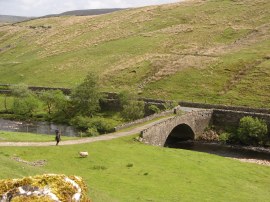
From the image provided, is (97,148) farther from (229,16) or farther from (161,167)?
(229,16)

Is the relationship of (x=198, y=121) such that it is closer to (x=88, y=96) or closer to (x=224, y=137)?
(x=224, y=137)

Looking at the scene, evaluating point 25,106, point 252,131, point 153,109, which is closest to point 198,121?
point 252,131

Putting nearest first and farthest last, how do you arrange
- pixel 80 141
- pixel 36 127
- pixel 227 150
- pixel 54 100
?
pixel 80 141
pixel 227 150
pixel 36 127
pixel 54 100

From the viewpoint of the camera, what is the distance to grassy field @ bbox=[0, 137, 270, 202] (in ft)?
115

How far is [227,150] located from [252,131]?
26.4ft

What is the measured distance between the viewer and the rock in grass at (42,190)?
12.2 meters

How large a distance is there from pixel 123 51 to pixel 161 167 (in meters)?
111

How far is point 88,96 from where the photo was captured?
99.8 metres

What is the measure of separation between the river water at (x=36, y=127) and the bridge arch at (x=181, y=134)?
66.2 feet

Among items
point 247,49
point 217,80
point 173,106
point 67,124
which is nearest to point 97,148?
point 173,106

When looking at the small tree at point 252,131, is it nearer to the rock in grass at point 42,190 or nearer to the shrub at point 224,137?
the shrub at point 224,137

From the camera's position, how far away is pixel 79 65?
14750cm

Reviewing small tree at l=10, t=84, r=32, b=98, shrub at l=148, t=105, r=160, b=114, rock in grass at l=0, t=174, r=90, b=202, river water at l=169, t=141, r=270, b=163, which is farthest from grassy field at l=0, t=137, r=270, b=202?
small tree at l=10, t=84, r=32, b=98

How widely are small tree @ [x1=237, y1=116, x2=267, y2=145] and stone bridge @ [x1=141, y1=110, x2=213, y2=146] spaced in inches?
335
